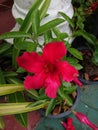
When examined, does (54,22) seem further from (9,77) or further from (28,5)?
(9,77)

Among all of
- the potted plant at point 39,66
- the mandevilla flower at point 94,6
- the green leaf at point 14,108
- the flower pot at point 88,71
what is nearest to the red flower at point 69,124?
the potted plant at point 39,66

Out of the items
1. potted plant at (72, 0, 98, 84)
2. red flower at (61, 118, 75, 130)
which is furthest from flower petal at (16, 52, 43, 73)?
potted plant at (72, 0, 98, 84)

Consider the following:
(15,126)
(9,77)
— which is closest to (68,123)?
(15,126)

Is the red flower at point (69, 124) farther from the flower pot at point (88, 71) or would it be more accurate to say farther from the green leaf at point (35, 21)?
the green leaf at point (35, 21)

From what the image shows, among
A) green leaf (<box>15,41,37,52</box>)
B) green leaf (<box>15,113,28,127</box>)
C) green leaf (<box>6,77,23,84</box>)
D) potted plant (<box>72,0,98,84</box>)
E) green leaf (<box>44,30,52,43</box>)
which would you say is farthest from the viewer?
potted plant (<box>72,0,98,84</box>)

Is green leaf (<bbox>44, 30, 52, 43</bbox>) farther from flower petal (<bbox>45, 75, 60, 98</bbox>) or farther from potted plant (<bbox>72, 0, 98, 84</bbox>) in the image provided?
potted plant (<bbox>72, 0, 98, 84</bbox>)

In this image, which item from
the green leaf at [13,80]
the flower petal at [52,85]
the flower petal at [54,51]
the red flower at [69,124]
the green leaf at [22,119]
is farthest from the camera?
the red flower at [69,124]

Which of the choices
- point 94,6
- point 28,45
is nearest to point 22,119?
point 28,45

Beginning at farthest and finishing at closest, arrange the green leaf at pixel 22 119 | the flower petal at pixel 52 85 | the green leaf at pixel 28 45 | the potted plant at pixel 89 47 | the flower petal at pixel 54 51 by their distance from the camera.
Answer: the potted plant at pixel 89 47
the green leaf at pixel 22 119
the green leaf at pixel 28 45
the flower petal at pixel 52 85
the flower petal at pixel 54 51
